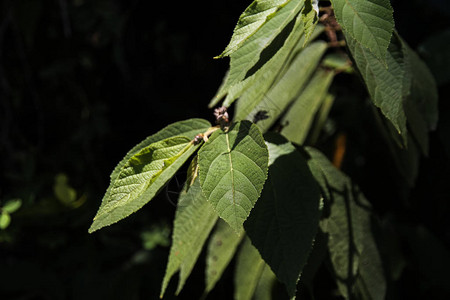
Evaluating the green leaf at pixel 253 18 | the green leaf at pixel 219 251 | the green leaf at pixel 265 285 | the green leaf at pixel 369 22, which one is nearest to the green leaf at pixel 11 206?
the green leaf at pixel 219 251

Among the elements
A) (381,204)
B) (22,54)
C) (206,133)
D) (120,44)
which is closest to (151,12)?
(120,44)

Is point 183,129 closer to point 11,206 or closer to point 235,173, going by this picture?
point 235,173

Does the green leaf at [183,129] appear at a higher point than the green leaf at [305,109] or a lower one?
higher

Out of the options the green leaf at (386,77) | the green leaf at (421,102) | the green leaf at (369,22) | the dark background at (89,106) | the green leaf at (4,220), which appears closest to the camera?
the green leaf at (369,22)

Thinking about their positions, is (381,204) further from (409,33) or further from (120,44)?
(120,44)

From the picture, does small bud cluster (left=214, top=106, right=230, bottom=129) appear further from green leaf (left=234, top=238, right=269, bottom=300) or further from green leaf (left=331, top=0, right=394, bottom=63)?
green leaf (left=234, top=238, right=269, bottom=300)

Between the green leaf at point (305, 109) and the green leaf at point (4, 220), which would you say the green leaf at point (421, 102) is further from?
the green leaf at point (4, 220)

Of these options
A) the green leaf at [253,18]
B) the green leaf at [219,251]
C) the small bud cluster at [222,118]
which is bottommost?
the green leaf at [219,251]
